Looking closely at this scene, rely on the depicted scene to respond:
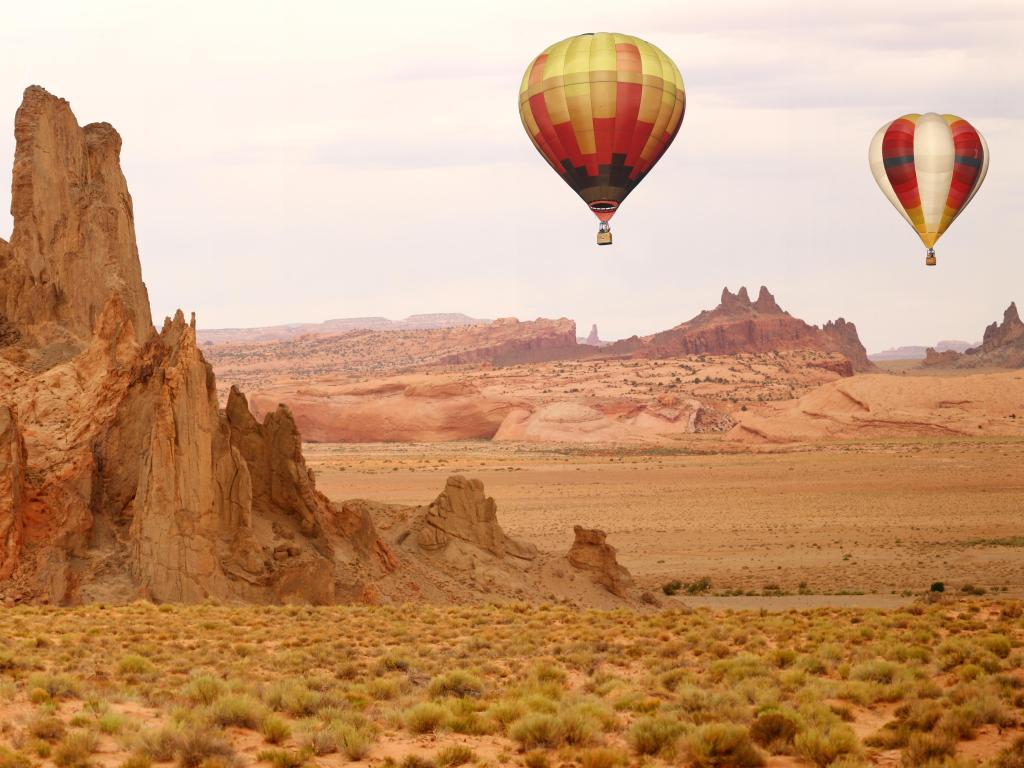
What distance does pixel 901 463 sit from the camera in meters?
95.1

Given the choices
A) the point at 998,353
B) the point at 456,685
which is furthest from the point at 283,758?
the point at 998,353

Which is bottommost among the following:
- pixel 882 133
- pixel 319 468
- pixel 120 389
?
pixel 319 468

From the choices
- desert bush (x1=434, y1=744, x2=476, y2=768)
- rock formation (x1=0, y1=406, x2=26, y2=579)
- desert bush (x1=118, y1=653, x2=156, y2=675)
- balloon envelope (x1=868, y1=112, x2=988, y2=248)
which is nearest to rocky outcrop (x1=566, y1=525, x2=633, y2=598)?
rock formation (x1=0, y1=406, x2=26, y2=579)

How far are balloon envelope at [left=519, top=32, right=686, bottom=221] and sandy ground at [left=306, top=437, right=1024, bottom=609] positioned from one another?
1442 cm

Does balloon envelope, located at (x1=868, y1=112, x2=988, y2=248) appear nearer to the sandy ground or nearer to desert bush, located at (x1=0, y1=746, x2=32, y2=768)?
the sandy ground

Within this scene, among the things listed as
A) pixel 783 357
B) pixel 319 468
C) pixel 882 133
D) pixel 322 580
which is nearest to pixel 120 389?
pixel 322 580

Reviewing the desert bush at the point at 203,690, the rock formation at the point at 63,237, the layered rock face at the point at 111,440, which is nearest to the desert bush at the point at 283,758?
the desert bush at the point at 203,690

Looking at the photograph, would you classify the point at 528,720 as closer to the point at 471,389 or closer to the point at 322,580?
the point at 322,580

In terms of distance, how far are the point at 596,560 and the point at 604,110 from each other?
1822cm

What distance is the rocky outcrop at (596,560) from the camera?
37156 mm

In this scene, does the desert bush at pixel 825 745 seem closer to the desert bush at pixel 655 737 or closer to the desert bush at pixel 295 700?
the desert bush at pixel 655 737

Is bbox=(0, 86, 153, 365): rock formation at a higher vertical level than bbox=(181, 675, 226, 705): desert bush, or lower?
higher

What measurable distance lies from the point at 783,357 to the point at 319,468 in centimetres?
8771

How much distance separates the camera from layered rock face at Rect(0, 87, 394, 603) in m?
26.3
